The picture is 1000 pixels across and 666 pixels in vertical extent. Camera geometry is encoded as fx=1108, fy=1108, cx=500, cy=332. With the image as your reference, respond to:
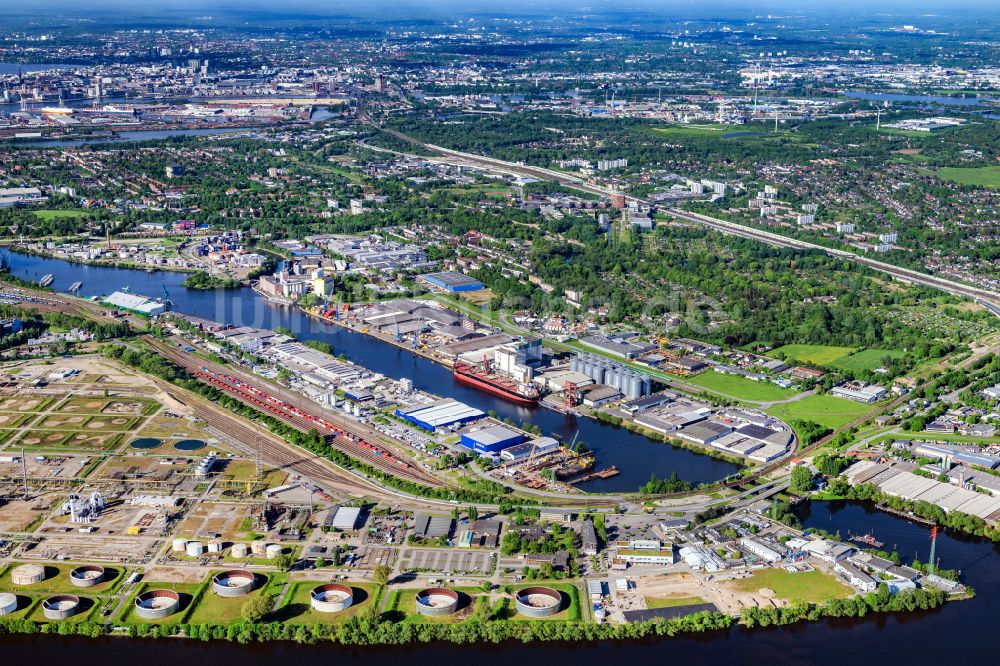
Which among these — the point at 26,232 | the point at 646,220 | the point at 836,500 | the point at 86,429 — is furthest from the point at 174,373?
the point at 646,220

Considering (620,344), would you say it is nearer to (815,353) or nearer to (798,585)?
(815,353)

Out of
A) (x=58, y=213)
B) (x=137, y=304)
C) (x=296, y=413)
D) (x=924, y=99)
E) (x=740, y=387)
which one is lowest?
(x=296, y=413)

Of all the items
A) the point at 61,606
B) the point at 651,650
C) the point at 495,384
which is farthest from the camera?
the point at 495,384

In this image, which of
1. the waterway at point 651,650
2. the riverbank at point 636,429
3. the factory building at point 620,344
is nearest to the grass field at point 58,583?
the waterway at point 651,650

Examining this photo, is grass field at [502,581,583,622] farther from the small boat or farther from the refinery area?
the small boat

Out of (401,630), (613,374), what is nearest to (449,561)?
(401,630)

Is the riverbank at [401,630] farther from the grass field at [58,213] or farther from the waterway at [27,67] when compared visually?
the waterway at [27,67]
